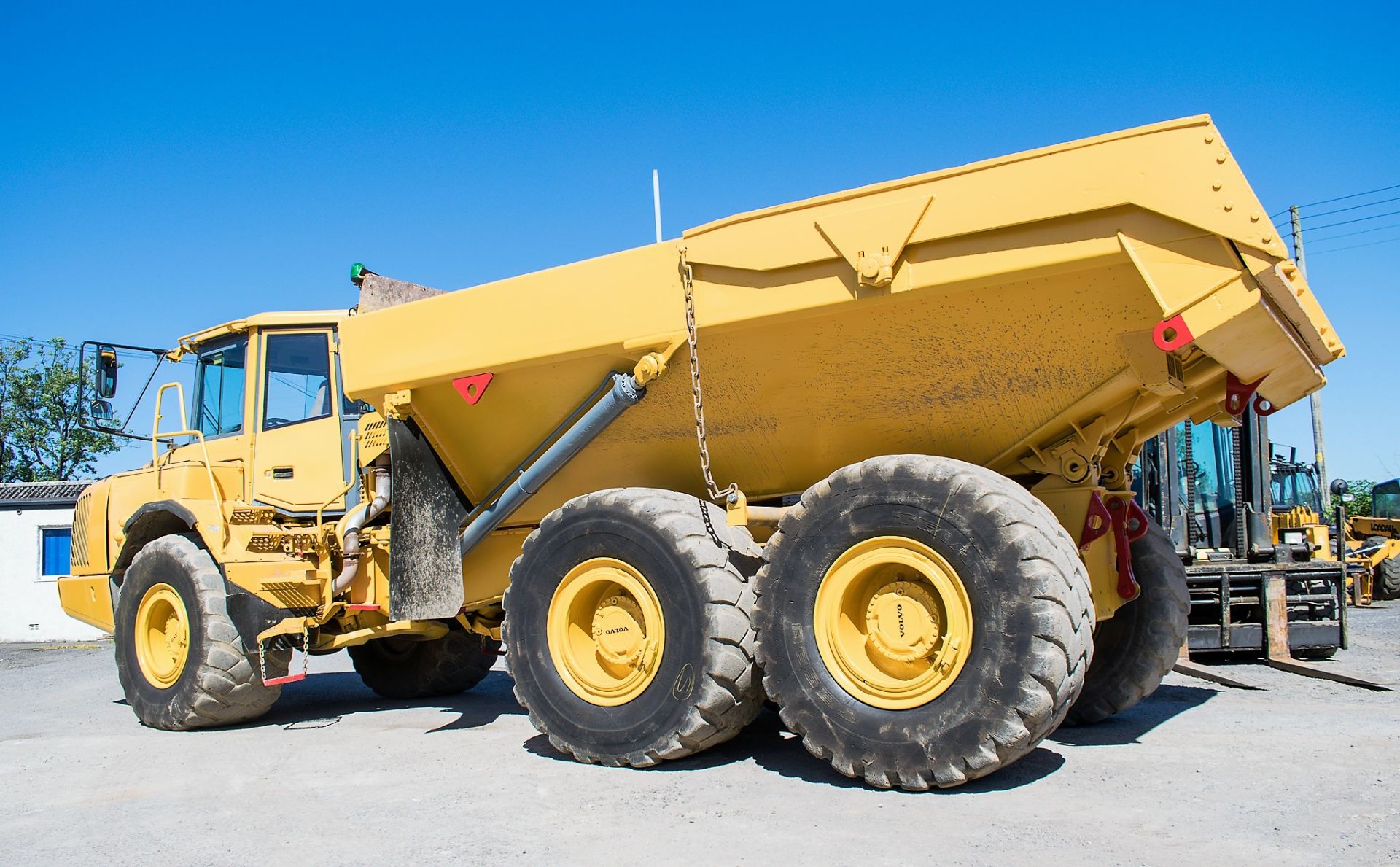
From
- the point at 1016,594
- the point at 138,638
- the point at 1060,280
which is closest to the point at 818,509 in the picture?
the point at 1016,594

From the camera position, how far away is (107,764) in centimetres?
577

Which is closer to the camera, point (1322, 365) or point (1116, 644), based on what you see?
point (1322, 365)

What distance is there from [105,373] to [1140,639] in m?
6.93

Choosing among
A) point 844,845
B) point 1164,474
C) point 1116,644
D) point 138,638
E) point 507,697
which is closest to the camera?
point 844,845

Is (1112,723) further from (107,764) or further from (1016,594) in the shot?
(107,764)

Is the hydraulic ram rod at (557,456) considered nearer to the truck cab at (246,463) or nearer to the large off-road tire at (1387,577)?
the truck cab at (246,463)

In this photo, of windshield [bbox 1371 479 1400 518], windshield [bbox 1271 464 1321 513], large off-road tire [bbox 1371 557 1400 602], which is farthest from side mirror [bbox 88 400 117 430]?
windshield [bbox 1371 479 1400 518]

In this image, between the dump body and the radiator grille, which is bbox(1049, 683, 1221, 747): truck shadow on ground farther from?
the radiator grille

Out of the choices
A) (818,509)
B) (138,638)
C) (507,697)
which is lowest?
(507,697)

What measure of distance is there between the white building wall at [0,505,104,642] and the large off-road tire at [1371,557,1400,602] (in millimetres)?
24574

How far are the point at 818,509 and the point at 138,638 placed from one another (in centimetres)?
527

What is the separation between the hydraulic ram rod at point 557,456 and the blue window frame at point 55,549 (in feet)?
61.6

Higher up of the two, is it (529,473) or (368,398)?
(368,398)

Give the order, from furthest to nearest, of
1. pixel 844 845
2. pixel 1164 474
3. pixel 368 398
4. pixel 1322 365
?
1. pixel 1164 474
2. pixel 368 398
3. pixel 1322 365
4. pixel 844 845
